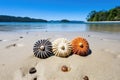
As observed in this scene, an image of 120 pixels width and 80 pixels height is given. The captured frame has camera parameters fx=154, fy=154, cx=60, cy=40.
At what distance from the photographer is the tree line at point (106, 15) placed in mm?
83100

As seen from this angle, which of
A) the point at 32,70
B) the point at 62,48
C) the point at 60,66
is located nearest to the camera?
the point at 32,70

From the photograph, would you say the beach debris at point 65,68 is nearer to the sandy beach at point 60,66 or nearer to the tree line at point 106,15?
the sandy beach at point 60,66

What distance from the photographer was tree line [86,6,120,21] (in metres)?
83.1

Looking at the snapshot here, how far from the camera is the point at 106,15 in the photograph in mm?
92375

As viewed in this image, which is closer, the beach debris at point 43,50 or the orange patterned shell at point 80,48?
the beach debris at point 43,50

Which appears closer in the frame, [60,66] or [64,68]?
[64,68]

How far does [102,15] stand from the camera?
93812mm

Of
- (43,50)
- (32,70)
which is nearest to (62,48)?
(43,50)

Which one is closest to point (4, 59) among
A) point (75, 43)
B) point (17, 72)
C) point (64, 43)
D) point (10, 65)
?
point (10, 65)

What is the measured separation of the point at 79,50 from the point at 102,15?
94871 mm

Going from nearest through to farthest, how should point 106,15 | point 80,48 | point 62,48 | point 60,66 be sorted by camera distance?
1. point 60,66
2. point 62,48
3. point 80,48
4. point 106,15

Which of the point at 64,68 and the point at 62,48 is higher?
the point at 62,48

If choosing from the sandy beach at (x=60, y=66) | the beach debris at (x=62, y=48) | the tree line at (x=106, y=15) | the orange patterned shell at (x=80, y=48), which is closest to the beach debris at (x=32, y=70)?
the sandy beach at (x=60, y=66)

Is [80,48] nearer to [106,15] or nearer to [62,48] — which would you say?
[62,48]
